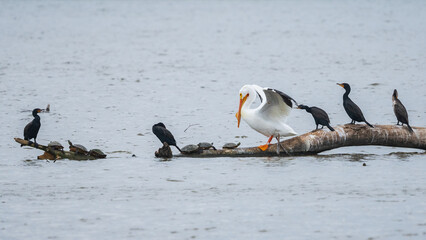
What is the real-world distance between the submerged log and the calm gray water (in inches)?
6.0

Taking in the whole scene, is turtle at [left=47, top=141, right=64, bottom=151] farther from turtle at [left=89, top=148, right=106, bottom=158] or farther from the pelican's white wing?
the pelican's white wing

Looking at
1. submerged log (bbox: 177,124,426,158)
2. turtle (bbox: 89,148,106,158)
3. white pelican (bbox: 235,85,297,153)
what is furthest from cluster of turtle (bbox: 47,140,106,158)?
white pelican (bbox: 235,85,297,153)

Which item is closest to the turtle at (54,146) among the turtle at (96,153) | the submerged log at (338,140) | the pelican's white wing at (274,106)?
the turtle at (96,153)

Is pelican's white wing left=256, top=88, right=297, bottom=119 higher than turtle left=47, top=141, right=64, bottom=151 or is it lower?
higher

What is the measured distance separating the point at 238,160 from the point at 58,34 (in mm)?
32827

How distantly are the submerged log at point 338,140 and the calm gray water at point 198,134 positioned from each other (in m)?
0.15

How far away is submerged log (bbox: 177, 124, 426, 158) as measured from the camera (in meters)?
13.0

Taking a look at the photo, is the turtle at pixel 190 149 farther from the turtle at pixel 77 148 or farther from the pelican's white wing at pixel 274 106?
the turtle at pixel 77 148

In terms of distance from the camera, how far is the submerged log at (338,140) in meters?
13.0

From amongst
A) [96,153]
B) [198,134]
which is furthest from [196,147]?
[198,134]

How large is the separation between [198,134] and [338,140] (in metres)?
3.86

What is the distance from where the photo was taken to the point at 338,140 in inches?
512

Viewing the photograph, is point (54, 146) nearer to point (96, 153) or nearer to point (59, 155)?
point (59, 155)

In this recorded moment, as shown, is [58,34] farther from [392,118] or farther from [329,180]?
[329,180]
